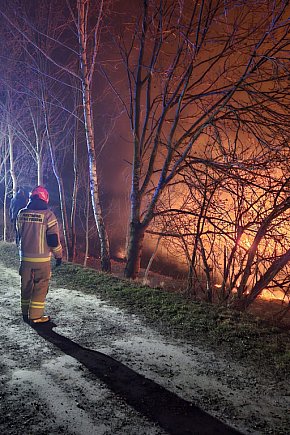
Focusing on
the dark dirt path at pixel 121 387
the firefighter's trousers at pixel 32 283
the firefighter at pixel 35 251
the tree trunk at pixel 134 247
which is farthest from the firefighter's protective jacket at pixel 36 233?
the tree trunk at pixel 134 247

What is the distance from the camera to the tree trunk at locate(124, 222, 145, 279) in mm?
10195

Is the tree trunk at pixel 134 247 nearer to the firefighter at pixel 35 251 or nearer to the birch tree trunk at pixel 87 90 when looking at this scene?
the birch tree trunk at pixel 87 90

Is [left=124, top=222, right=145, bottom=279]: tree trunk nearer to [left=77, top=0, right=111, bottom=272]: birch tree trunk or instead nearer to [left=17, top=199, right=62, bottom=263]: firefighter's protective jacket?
[left=77, top=0, right=111, bottom=272]: birch tree trunk

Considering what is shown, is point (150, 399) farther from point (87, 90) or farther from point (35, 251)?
point (87, 90)

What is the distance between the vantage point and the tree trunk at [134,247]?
10195 mm

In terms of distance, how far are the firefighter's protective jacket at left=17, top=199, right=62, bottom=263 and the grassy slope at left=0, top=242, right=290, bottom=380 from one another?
168 cm

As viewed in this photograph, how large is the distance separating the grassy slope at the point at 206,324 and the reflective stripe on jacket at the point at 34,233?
171 cm

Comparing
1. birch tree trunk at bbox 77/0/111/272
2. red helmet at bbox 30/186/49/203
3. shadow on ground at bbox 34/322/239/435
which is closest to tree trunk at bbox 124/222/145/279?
birch tree trunk at bbox 77/0/111/272

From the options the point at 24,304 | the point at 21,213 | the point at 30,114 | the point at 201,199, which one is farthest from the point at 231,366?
the point at 30,114

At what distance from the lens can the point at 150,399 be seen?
3.18 metres

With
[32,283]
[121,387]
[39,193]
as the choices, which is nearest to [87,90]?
A: [39,193]

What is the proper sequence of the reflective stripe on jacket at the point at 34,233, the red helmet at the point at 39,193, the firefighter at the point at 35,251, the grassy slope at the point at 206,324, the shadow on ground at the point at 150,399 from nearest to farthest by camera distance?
the shadow on ground at the point at 150,399
the grassy slope at the point at 206,324
the firefighter at the point at 35,251
the reflective stripe on jacket at the point at 34,233
the red helmet at the point at 39,193

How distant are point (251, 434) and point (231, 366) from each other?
121 centimetres

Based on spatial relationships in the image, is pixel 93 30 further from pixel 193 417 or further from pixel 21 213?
pixel 193 417
